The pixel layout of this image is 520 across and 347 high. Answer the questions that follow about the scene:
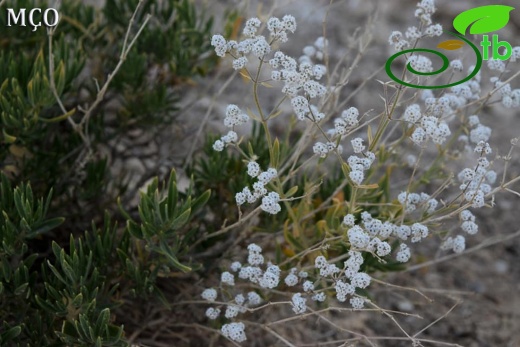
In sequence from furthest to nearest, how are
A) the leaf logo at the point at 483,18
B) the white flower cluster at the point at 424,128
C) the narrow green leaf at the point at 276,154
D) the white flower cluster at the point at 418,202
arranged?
the leaf logo at the point at 483,18 → the white flower cluster at the point at 418,202 → the narrow green leaf at the point at 276,154 → the white flower cluster at the point at 424,128

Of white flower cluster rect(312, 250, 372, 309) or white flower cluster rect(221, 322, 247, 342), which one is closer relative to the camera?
white flower cluster rect(312, 250, 372, 309)

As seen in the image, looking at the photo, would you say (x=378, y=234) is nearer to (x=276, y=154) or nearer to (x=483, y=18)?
(x=276, y=154)

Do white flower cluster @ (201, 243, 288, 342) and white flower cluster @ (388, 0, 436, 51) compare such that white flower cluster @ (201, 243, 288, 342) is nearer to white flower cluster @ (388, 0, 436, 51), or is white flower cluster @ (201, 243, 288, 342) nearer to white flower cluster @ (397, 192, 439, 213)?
white flower cluster @ (397, 192, 439, 213)

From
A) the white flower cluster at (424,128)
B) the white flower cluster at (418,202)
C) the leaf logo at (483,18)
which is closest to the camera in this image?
the white flower cluster at (424,128)

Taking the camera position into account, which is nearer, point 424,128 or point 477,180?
point 424,128

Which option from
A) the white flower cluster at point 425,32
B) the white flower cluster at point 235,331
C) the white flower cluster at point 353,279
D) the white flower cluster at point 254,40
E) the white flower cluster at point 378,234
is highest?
the white flower cluster at point 425,32

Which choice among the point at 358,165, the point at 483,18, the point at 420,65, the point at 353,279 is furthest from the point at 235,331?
the point at 483,18

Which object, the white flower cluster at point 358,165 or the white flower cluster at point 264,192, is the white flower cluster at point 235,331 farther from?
the white flower cluster at point 358,165

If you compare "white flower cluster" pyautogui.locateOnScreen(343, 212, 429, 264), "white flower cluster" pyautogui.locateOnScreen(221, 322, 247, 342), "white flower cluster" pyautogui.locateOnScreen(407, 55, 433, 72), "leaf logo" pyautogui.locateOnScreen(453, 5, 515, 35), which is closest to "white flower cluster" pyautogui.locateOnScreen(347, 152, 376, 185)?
"white flower cluster" pyautogui.locateOnScreen(343, 212, 429, 264)

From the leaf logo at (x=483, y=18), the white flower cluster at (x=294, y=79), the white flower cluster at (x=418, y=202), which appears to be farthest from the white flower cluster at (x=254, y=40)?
the leaf logo at (x=483, y=18)

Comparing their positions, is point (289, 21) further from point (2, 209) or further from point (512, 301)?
point (512, 301)

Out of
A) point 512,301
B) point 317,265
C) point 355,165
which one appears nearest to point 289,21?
point 355,165
